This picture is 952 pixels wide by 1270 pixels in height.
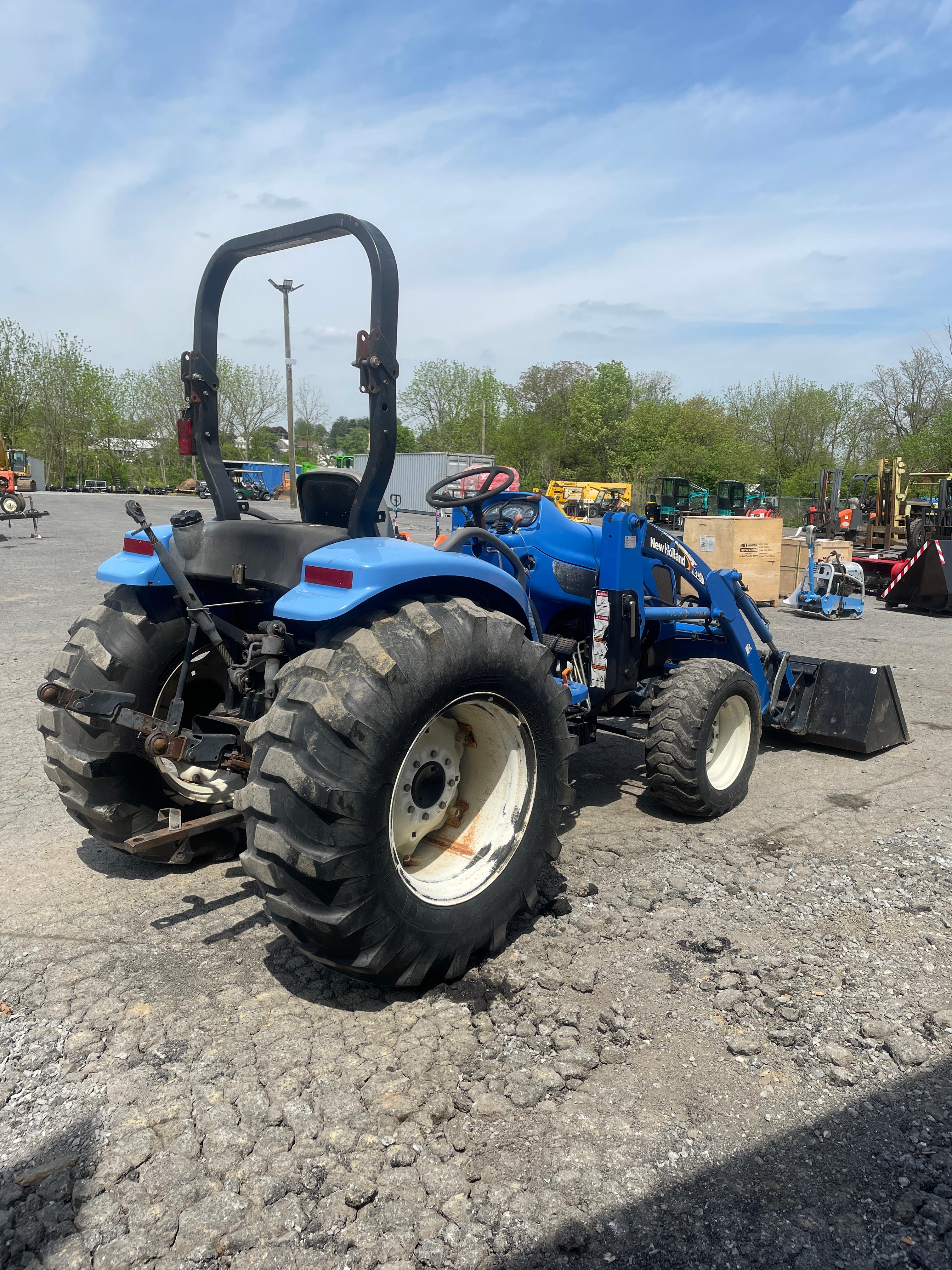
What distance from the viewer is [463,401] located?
60.5 meters

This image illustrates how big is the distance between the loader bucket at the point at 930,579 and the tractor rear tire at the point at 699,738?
409 inches

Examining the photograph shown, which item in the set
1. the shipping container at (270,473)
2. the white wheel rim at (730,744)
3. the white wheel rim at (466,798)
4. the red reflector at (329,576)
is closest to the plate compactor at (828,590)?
the white wheel rim at (730,744)

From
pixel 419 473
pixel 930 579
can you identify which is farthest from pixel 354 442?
pixel 930 579

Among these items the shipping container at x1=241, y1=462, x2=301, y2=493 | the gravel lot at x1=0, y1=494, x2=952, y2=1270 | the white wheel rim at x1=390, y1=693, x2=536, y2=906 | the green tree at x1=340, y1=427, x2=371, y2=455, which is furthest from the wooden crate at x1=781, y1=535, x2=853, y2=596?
the shipping container at x1=241, y1=462, x2=301, y2=493

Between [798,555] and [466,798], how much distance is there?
43.4 feet

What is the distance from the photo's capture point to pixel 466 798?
3.29 m

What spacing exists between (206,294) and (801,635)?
31.8 ft

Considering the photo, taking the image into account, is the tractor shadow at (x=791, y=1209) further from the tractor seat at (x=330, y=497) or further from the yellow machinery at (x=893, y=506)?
the yellow machinery at (x=893, y=506)

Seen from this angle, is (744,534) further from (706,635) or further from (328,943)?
(328,943)

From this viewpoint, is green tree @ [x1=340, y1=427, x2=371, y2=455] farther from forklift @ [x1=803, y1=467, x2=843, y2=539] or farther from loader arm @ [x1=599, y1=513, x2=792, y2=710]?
forklift @ [x1=803, y1=467, x2=843, y2=539]

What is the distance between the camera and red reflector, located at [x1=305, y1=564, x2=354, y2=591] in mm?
2670

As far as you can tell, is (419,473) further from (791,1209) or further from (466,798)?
(791,1209)

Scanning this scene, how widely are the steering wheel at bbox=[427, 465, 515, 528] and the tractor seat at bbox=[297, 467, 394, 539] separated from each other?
809 millimetres

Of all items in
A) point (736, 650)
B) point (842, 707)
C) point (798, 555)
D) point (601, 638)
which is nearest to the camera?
point (601, 638)
